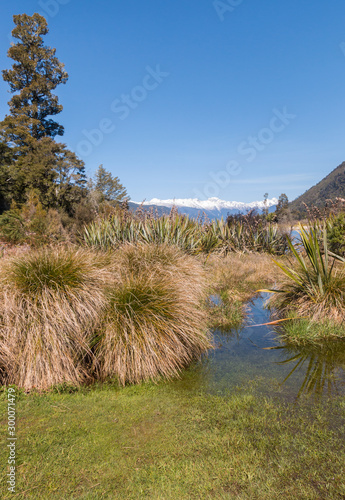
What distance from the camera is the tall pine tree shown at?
1185 inches

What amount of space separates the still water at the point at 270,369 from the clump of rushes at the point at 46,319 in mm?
1356

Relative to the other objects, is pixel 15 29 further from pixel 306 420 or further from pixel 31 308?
pixel 306 420

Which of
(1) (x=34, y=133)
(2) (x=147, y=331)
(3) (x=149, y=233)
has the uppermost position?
(1) (x=34, y=133)

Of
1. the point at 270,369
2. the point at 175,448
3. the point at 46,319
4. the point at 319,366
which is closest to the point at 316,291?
the point at 319,366

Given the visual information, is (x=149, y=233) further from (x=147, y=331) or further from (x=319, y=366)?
(x=319, y=366)

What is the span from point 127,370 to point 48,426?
1036 mm

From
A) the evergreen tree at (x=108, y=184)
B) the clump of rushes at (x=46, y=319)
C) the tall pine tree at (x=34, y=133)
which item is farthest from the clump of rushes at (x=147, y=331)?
the evergreen tree at (x=108, y=184)

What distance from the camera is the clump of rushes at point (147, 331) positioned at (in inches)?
133

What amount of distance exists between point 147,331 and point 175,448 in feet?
4.81

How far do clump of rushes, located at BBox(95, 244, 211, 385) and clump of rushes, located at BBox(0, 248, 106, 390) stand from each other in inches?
10.4

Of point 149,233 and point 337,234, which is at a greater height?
point 149,233

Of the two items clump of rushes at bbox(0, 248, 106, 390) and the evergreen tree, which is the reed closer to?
clump of rushes at bbox(0, 248, 106, 390)

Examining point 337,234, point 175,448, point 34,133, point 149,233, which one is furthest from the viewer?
point 34,133

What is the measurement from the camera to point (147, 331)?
354 centimetres
